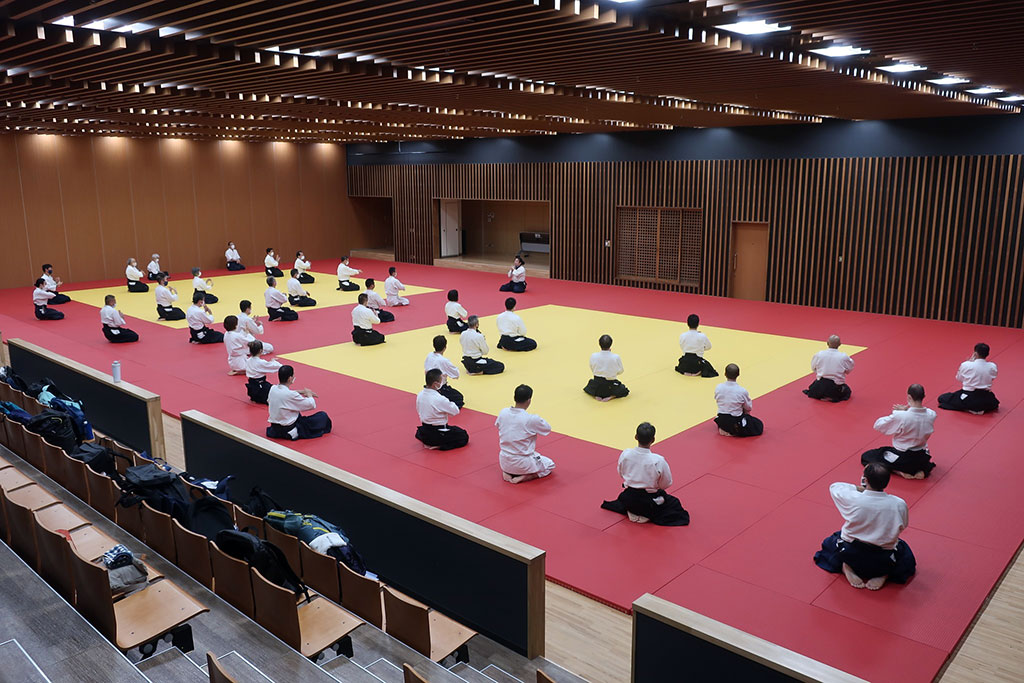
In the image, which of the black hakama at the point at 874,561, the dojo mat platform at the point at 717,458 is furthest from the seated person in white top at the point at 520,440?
the black hakama at the point at 874,561

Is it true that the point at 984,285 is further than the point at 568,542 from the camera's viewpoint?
Yes

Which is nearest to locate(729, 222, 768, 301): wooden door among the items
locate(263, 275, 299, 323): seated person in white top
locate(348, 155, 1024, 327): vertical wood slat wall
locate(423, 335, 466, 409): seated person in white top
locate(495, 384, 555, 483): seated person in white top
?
locate(348, 155, 1024, 327): vertical wood slat wall

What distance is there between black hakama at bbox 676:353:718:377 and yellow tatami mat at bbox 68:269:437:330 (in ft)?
32.0

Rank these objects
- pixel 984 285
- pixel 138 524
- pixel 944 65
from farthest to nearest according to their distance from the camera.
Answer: pixel 984 285
pixel 944 65
pixel 138 524

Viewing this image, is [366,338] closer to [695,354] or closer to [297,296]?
[297,296]

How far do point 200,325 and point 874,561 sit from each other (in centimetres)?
1239

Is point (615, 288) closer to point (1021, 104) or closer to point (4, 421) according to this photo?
point (1021, 104)

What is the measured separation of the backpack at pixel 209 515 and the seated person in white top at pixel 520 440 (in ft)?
10.1

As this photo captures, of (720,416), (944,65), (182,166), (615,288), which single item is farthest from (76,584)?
(182,166)

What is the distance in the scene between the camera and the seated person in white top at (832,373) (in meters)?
10.8

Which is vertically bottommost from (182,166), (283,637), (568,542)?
(568,542)

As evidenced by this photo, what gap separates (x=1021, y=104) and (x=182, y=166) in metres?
23.2

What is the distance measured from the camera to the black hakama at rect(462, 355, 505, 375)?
1248 cm

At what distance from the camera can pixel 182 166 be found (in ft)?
83.9
